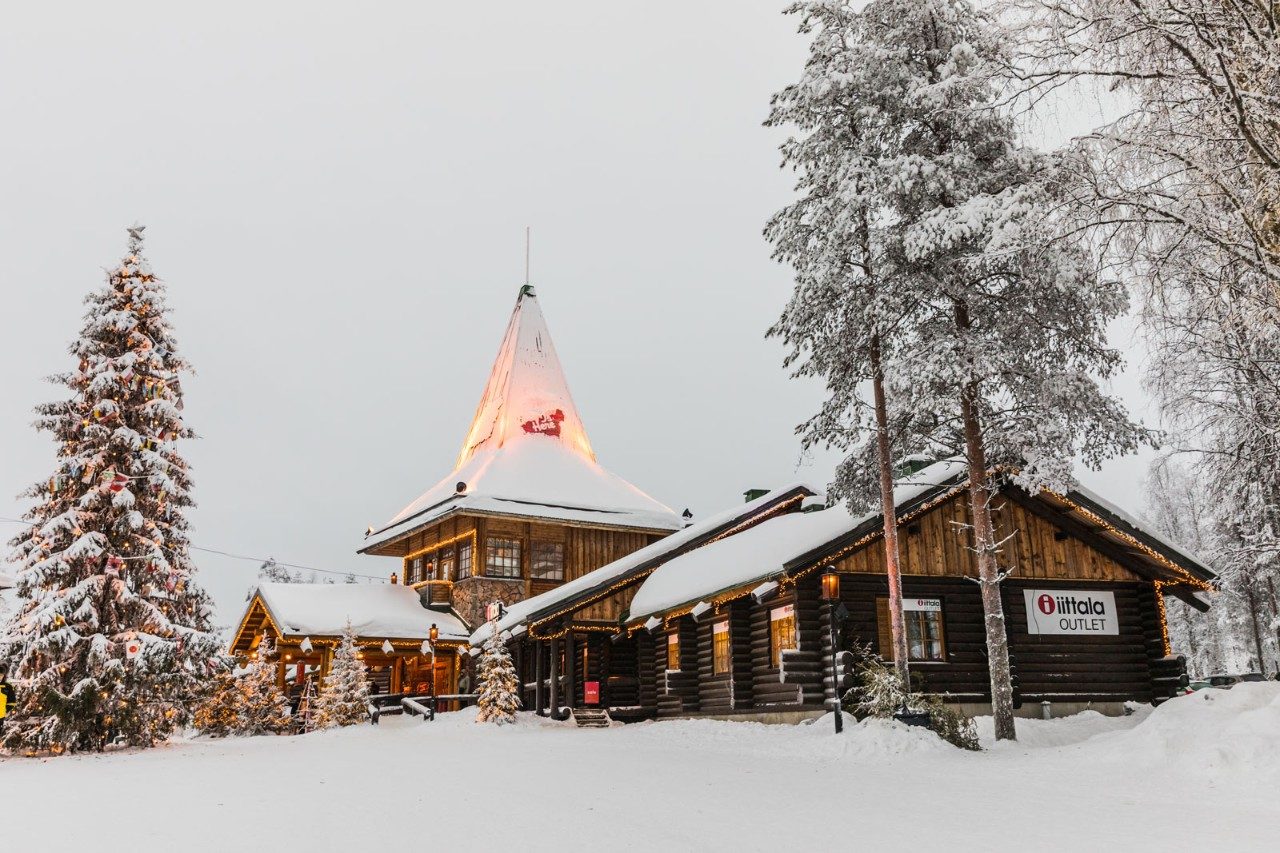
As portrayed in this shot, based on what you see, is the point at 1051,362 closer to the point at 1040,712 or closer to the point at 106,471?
the point at 1040,712

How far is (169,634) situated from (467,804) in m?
12.9

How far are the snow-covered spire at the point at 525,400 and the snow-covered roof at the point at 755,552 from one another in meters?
13.3

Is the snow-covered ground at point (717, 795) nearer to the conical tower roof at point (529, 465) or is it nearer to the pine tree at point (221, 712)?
the pine tree at point (221, 712)

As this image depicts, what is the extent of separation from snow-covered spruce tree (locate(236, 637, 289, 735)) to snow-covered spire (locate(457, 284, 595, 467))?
13868 millimetres

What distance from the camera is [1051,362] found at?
16.8m

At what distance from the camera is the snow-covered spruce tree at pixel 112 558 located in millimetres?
18141

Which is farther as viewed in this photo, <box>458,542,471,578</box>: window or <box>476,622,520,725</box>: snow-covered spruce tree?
<box>458,542,471,578</box>: window

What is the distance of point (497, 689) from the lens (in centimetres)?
2477

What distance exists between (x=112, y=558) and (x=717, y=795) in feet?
47.9

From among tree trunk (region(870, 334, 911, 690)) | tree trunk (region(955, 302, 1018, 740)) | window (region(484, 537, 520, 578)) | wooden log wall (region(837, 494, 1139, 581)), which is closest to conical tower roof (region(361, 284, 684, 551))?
window (region(484, 537, 520, 578))

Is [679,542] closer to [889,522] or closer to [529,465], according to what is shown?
[889,522]

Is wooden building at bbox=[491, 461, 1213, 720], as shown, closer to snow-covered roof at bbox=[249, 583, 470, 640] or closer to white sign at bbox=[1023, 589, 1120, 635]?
white sign at bbox=[1023, 589, 1120, 635]

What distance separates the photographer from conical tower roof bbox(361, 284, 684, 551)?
3428 cm

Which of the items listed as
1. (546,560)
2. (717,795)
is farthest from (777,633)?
(546,560)
